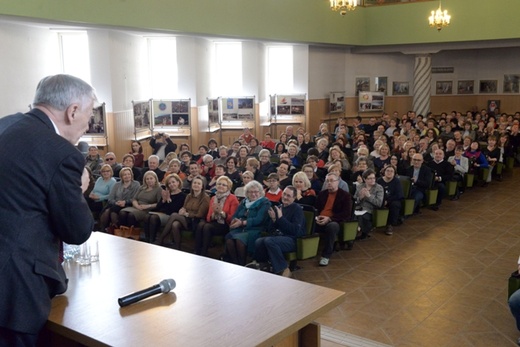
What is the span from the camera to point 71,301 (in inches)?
87.7

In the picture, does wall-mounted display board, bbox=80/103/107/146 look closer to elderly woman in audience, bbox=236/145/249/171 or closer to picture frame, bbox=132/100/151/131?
picture frame, bbox=132/100/151/131

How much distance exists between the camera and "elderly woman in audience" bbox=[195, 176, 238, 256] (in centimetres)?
722

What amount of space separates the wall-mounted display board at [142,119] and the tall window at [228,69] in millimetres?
3291

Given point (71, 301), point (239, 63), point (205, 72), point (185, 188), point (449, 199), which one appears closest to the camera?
point (71, 301)

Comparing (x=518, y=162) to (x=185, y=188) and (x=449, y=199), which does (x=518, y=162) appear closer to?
(x=449, y=199)

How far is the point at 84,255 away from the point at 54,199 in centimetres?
87

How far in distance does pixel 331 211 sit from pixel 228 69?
1149 centimetres

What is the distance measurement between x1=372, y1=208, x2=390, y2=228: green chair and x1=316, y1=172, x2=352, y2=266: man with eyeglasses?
A: 0.91 meters

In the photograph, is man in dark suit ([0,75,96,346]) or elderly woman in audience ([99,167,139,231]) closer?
man in dark suit ([0,75,96,346])

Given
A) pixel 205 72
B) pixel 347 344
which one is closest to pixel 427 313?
pixel 347 344

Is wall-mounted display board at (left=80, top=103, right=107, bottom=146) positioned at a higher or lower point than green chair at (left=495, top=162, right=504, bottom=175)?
higher

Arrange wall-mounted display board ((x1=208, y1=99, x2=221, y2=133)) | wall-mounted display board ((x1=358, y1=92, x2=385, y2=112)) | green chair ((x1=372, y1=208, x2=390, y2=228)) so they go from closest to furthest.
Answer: green chair ((x1=372, y1=208, x2=390, y2=228)) → wall-mounted display board ((x1=208, y1=99, x2=221, y2=133)) → wall-mounted display board ((x1=358, y1=92, x2=385, y2=112))

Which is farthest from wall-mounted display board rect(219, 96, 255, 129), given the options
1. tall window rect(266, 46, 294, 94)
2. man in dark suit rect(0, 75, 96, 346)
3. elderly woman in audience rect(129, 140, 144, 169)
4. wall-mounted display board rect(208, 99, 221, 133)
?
man in dark suit rect(0, 75, 96, 346)

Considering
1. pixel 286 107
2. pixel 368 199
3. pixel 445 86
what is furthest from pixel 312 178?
pixel 445 86
